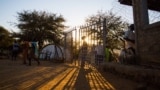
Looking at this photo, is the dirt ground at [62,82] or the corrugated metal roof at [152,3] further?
the corrugated metal roof at [152,3]

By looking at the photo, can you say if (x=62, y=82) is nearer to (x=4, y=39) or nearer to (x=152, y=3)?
(x=152, y=3)

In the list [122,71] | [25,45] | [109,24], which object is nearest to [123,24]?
[109,24]

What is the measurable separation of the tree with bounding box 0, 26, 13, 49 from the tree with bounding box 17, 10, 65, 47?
3364 millimetres

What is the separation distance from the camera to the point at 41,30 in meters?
36.4

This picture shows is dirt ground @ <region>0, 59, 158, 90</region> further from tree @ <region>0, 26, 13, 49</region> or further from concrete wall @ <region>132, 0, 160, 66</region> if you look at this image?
tree @ <region>0, 26, 13, 49</region>

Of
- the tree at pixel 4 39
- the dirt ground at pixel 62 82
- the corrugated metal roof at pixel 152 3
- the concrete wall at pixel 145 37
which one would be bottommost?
the dirt ground at pixel 62 82

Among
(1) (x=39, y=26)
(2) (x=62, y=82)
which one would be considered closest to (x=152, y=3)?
(2) (x=62, y=82)

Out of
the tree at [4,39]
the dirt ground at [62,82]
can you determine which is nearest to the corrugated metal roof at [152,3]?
the dirt ground at [62,82]

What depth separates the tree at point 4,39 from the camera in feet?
121

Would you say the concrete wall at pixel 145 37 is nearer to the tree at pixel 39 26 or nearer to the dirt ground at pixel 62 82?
the dirt ground at pixel 62 82

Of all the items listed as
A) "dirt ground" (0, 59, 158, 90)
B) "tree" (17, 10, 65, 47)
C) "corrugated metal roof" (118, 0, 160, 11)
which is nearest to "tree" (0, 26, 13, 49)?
"tree" (17, 10, 65, 47)

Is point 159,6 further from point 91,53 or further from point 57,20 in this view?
point 57,20

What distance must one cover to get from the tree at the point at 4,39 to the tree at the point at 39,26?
336cm

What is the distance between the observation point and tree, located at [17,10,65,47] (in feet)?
117
